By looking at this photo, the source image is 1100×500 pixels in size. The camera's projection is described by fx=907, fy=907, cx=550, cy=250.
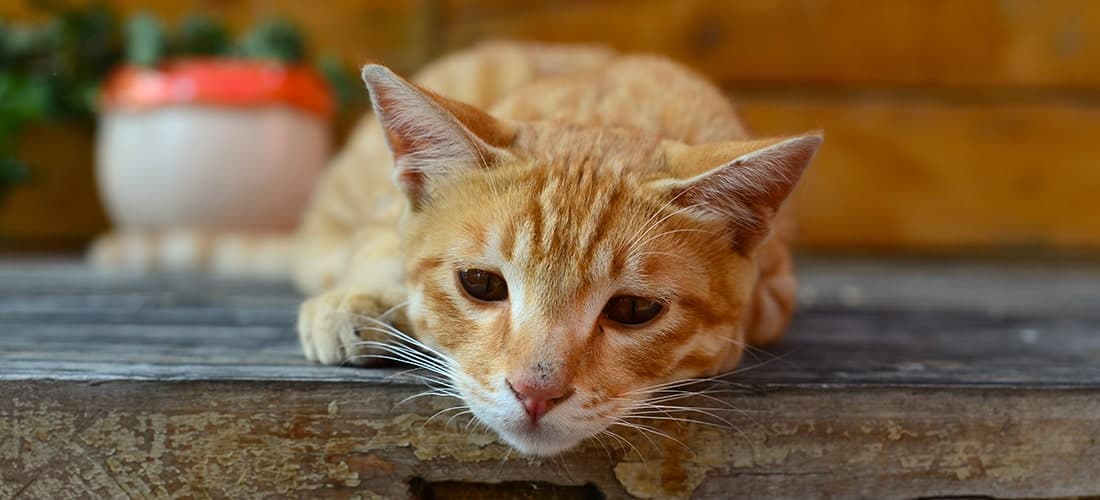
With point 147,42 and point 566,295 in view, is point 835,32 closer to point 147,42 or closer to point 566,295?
point 147,42

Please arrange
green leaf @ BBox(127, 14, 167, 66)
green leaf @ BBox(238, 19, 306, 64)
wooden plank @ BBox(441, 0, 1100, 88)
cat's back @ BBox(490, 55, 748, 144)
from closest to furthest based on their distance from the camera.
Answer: cat's back @ BBox(490, 55, 748, 144) → green leaf @ BBox(127, 14, 167, 66) → green leaf @ BBox(238, 19, 306, 64) → wooden plank @ BBox(441, 0, 1100, 88)

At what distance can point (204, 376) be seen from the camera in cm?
120

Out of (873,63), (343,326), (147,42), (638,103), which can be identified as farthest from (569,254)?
(873,63)

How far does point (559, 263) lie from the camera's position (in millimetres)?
1207

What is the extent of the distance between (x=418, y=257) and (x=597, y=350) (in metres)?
0.34

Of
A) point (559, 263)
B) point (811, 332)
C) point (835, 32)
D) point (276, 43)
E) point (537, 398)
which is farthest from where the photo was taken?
point (835, 32)

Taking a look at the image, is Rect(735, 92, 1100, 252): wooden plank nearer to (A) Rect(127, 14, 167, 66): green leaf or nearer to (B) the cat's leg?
(B) the cat's leg

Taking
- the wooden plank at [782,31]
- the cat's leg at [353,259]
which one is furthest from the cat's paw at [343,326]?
the wooden plank at [782,31]

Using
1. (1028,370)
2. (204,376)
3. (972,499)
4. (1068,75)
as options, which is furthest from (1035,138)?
(204,376)

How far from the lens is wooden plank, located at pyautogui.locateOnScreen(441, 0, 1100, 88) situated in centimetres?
357

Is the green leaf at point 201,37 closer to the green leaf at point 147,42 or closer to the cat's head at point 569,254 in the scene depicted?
the green leaf at point 147,42

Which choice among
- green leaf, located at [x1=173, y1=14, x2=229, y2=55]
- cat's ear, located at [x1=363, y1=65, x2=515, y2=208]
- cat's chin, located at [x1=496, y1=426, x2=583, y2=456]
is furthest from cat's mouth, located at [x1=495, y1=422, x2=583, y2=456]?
green leaf, located at [x1=173, y1=14, x2=229, y2=55]

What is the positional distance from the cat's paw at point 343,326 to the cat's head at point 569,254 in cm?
6

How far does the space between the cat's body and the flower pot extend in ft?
6.03
